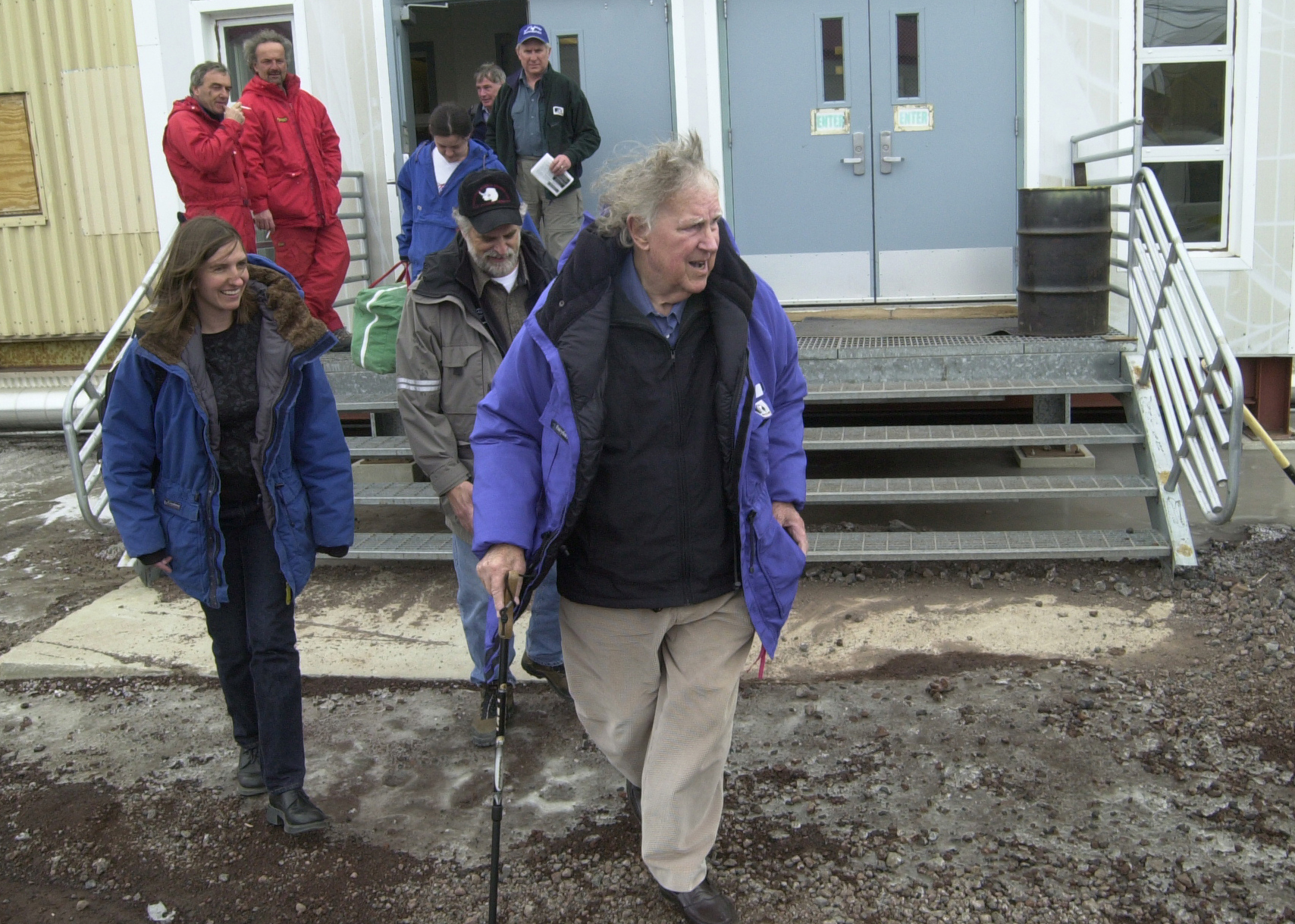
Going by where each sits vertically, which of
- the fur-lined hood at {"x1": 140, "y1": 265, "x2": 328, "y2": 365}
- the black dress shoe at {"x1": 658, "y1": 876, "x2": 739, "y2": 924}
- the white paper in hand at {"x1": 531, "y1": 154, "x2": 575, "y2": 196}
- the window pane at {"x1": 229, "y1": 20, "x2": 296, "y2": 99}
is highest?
the window pane at {"x1": 229, "y1": 20, "x2": 296, "y2": 99}

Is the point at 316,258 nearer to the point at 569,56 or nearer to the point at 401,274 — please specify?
the point at 401,274

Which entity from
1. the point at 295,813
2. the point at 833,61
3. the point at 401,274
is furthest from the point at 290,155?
the point at 295,813

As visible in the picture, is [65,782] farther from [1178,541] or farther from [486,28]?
[486,28]

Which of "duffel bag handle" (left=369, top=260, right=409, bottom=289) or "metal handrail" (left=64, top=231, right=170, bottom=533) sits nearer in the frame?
"metal handrail" (left=64, top=231, right=170, bottom=533)

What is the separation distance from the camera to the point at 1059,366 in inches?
252

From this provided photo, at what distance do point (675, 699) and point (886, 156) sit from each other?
5840mm

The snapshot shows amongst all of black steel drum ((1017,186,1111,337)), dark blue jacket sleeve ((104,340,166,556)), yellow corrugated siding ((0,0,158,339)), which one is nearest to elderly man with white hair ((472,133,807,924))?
dark blue jacket sleeve ((104,340,166,556))

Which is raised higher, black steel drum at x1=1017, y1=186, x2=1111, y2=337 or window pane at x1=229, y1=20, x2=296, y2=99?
window pane at x1=229, y1=20, x2=296, y2=99

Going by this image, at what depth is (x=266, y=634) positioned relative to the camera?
374 cm

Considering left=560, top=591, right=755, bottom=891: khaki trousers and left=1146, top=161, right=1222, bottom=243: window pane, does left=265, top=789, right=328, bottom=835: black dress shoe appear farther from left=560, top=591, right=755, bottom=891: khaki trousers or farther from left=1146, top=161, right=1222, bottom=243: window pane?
left=1146, top=161, right=1222, bottom=243: window pane

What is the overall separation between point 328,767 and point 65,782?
3.00ft

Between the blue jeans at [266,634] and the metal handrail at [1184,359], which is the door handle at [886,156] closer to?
the metal handrail at [1184,359]

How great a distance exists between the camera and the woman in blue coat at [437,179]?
263 inches

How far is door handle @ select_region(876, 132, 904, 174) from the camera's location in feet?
26.6
